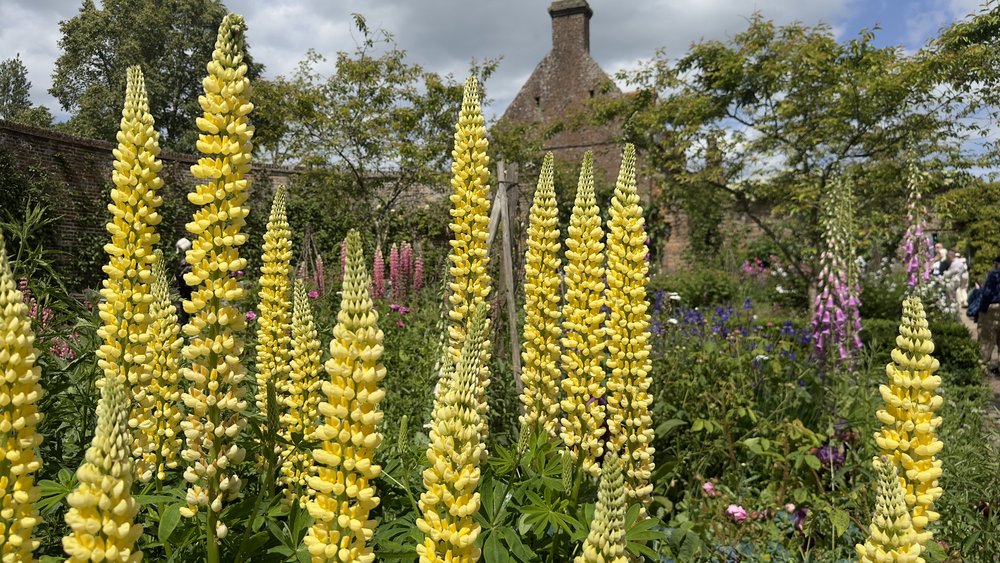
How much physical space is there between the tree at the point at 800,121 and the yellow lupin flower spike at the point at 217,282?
10021 millimetres

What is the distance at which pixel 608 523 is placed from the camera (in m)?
1.22

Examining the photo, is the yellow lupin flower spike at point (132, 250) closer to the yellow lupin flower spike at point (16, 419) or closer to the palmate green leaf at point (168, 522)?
the palmate green leaf at point (168, 522)

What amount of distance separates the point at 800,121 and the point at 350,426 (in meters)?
11.3

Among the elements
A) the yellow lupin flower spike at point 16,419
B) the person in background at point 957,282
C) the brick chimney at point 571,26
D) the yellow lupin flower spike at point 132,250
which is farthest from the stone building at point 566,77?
the yellow lupin flower spike at point 16,419

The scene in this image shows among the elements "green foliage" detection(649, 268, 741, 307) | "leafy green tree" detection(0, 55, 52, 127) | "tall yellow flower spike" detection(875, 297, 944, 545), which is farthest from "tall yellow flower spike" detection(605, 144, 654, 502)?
"leafy green tree" detection(0, 55, 52, 127)

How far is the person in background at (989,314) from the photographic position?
31.7 feet

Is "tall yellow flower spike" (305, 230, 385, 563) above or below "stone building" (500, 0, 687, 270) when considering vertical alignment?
below

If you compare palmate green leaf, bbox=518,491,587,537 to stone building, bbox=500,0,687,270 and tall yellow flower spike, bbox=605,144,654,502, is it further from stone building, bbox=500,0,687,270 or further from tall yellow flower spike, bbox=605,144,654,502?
stone building, bbox=500,0,687,270

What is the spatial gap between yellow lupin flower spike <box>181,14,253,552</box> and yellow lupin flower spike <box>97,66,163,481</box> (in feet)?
0.91

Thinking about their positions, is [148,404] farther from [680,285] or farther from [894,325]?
[680,285]

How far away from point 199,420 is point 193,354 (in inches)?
7.6

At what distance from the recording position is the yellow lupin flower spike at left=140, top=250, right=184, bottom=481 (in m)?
2.03

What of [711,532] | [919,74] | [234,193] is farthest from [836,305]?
[234,193]

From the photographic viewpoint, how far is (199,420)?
1.68 m
